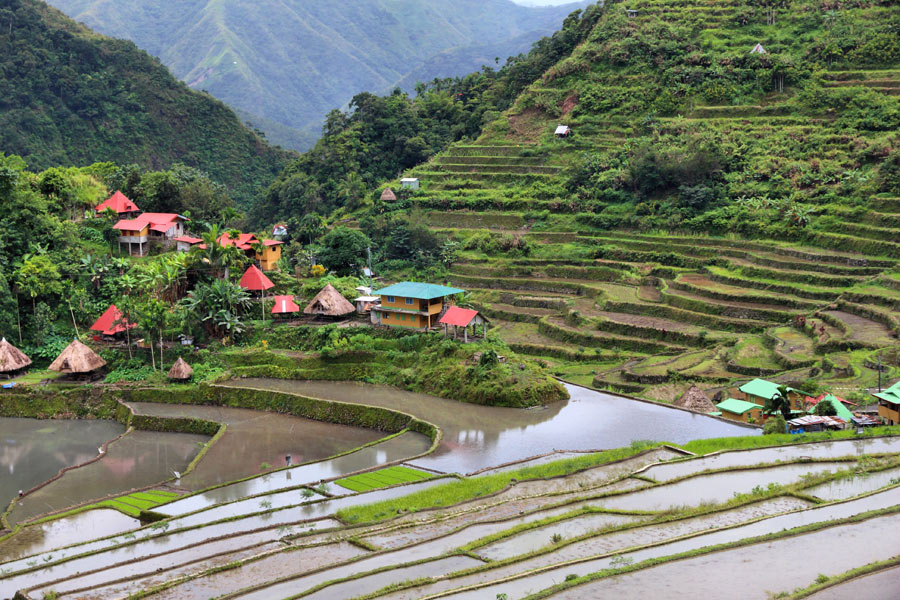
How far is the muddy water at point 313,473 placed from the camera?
1592 centimetres

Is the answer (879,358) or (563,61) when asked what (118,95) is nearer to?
(563,61)

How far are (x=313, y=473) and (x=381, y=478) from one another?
1.49m

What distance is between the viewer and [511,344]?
25.1 m

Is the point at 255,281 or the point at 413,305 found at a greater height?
the point at 255,281

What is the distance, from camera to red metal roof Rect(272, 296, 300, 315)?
87.4 feet

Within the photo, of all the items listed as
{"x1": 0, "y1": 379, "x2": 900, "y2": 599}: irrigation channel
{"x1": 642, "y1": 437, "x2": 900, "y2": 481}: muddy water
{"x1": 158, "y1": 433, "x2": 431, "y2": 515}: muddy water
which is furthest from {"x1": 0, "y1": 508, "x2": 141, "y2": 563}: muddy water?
{"x1": 642, "y1": 437, "x2": 900, "y2": 481}: muddy water

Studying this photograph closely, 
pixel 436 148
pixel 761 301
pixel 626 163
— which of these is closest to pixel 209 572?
pixel 761 301

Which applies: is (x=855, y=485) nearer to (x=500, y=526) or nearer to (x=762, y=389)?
(x=762, y=389)

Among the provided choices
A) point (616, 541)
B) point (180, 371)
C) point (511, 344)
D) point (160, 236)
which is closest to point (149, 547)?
point (616, 541)

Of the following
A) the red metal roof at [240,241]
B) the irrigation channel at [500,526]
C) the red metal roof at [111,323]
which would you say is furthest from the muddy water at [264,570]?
the red metal roof at [240,241]

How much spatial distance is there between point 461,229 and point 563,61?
1441cm

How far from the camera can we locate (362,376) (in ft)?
77.8

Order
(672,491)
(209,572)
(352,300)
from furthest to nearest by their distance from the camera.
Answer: (352,300), (672,491), (209,572)

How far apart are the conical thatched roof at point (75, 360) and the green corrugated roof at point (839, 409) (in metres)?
17.6
